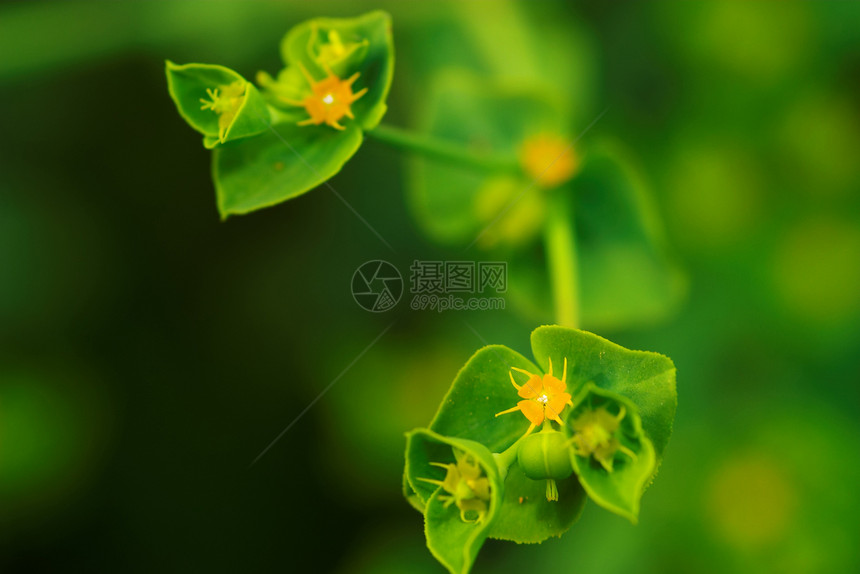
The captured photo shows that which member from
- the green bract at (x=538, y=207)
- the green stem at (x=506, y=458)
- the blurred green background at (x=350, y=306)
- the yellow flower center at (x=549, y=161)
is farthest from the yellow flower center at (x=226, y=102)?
the blurred green background at (x=350, y=306)

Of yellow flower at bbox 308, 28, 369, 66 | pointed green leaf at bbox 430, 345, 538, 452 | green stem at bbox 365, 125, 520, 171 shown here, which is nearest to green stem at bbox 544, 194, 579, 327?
green stem at bbox 365, 125, 520, 171

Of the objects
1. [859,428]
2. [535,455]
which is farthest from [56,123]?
[859,428]

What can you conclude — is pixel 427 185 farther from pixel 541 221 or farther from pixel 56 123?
pixel 56 123

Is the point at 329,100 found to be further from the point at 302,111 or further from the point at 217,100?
the point at 217,100

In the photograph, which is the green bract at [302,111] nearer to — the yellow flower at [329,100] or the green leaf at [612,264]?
the yellow flower at [329,100]

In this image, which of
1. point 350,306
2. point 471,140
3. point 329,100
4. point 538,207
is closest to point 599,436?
point 329,100

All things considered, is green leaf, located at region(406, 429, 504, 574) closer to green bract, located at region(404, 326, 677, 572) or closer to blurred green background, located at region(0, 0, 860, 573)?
green bract, located at region(404, 326, 677, 572)

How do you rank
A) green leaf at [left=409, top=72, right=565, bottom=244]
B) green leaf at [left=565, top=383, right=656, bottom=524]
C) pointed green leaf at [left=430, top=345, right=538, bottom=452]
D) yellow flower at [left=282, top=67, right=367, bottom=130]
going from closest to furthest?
green leaf at [left=565, top=383, right=656, bottom=524], pointed green leaf at [left=430, top=345, right=538, bottom=452], yellow flower at [left=282, top=67, right=367, bottom=130], green leaf at [left=409, top=72, right=565, bottom=244]
